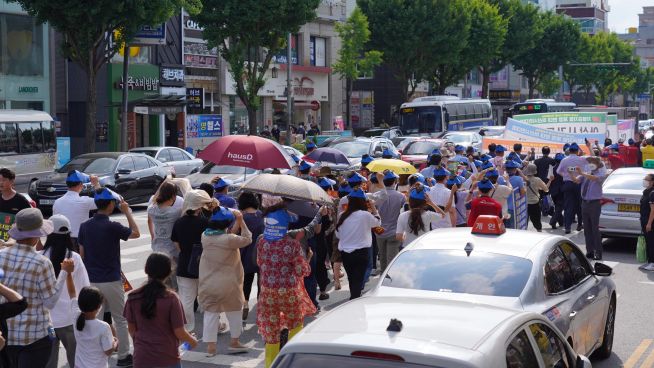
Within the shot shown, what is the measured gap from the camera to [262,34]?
3903 cm

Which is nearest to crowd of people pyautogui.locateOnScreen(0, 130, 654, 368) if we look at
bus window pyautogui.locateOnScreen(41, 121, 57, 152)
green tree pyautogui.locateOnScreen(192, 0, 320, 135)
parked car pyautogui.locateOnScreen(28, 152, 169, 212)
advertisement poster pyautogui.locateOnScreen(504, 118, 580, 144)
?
parked car pyautogui.locateOnScreen(28, 152, 169, 212)

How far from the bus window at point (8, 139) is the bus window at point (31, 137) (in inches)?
8.8

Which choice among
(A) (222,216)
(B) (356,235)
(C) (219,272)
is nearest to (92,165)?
(B) (356,235)

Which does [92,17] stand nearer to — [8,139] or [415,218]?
[8,139]

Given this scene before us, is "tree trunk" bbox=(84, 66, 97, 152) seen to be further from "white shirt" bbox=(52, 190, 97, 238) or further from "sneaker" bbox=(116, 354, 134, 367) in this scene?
"sneaker" bbox=(116, 354, 134, 367)

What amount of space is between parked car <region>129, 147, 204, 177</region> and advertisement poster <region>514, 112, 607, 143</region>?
9803 millimetres

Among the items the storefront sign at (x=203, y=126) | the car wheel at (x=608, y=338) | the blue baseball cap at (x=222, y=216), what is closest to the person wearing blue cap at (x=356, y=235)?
the blue baseball cap at (x=222, y=216)

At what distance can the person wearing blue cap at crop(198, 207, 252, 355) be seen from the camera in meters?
9.19

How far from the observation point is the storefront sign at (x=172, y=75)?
139 feet

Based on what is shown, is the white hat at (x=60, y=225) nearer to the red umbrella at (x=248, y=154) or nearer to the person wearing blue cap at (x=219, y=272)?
the person wearing blue cap at (x=219, y=272)

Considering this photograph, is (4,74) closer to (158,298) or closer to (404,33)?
(404,33)

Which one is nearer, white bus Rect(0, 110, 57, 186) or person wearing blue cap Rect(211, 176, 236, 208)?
person wearing blue cap Rect(211, 176, 236, 208)

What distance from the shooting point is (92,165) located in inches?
939

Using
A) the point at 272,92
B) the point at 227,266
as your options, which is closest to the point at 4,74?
the point at 272,92
